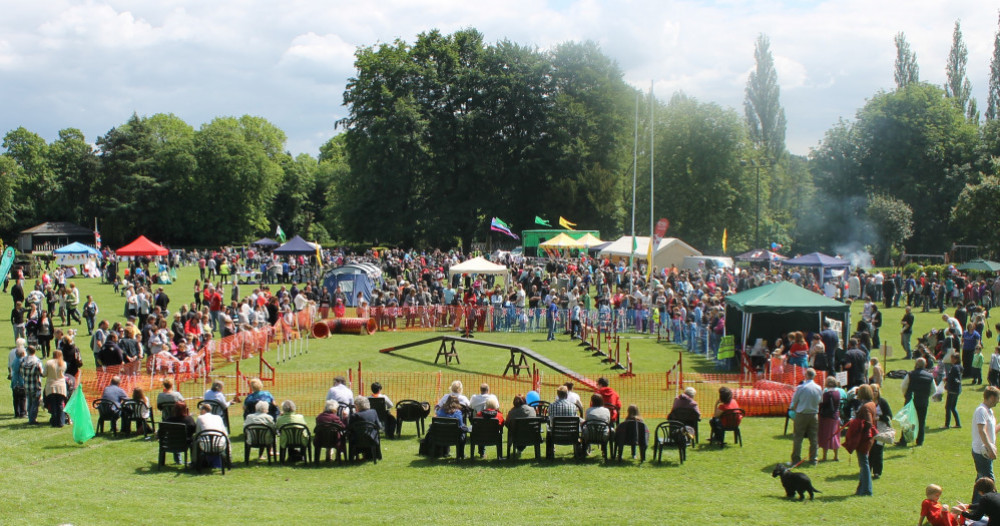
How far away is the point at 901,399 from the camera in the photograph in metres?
15.9

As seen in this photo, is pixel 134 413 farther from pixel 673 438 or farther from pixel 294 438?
pixel 673 438

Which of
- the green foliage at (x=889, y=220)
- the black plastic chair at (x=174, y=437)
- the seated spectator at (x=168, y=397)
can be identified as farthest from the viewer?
the green foliage at (x=889, y=220)

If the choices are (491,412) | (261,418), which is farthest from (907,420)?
(261,418)

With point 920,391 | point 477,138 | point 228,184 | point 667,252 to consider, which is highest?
point 477,138

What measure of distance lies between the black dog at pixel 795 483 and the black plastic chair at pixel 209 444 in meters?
7.08

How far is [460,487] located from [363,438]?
186cm

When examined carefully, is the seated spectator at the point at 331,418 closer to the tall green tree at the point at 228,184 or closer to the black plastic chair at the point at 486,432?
the black plastic chair at the point at 486,432

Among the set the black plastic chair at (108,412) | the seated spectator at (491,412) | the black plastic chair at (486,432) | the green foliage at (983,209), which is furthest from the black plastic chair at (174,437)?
the green foliage at (983,209)

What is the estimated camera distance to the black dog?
9.16 metres

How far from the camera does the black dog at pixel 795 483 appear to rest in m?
9.16

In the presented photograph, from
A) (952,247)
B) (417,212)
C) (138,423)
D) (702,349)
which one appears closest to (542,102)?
(417,212)

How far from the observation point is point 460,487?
32.2ft

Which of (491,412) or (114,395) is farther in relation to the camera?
(114,395)

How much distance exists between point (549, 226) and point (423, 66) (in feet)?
50.6
